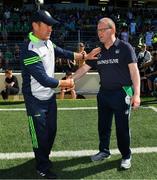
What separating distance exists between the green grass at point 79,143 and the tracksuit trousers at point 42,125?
30 centimetres

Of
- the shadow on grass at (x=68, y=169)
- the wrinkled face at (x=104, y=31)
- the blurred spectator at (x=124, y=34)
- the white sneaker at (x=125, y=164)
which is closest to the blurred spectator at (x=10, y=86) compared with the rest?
the shadow on grass at (x=68, y=169)

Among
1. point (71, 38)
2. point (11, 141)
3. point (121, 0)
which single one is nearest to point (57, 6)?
point (121, 0)

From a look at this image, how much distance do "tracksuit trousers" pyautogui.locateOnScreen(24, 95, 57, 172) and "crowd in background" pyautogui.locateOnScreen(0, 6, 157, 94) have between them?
836 centimetres

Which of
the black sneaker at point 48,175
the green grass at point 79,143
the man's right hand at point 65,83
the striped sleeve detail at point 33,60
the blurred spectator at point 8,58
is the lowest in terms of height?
the green grass at point 79,143

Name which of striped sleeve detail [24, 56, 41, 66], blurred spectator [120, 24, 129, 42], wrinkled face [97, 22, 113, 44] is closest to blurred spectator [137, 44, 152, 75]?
blurred spectator [120, 24, 129, 42]

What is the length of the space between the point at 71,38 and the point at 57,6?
10.8 metres

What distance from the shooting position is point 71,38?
21078 millimetres

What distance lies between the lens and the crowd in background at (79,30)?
1619 centimetres

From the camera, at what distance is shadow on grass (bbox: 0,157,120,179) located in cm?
588

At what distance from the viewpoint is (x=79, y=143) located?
7355 millimetres

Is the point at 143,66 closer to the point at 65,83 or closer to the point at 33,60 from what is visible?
the point at 65,83

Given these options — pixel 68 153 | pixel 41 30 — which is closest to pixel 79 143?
pixel 68 153

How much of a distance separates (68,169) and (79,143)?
1.27 m

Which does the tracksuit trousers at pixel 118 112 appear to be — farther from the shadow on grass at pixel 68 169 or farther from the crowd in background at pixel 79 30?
the crowd in background at pixel 79 30
